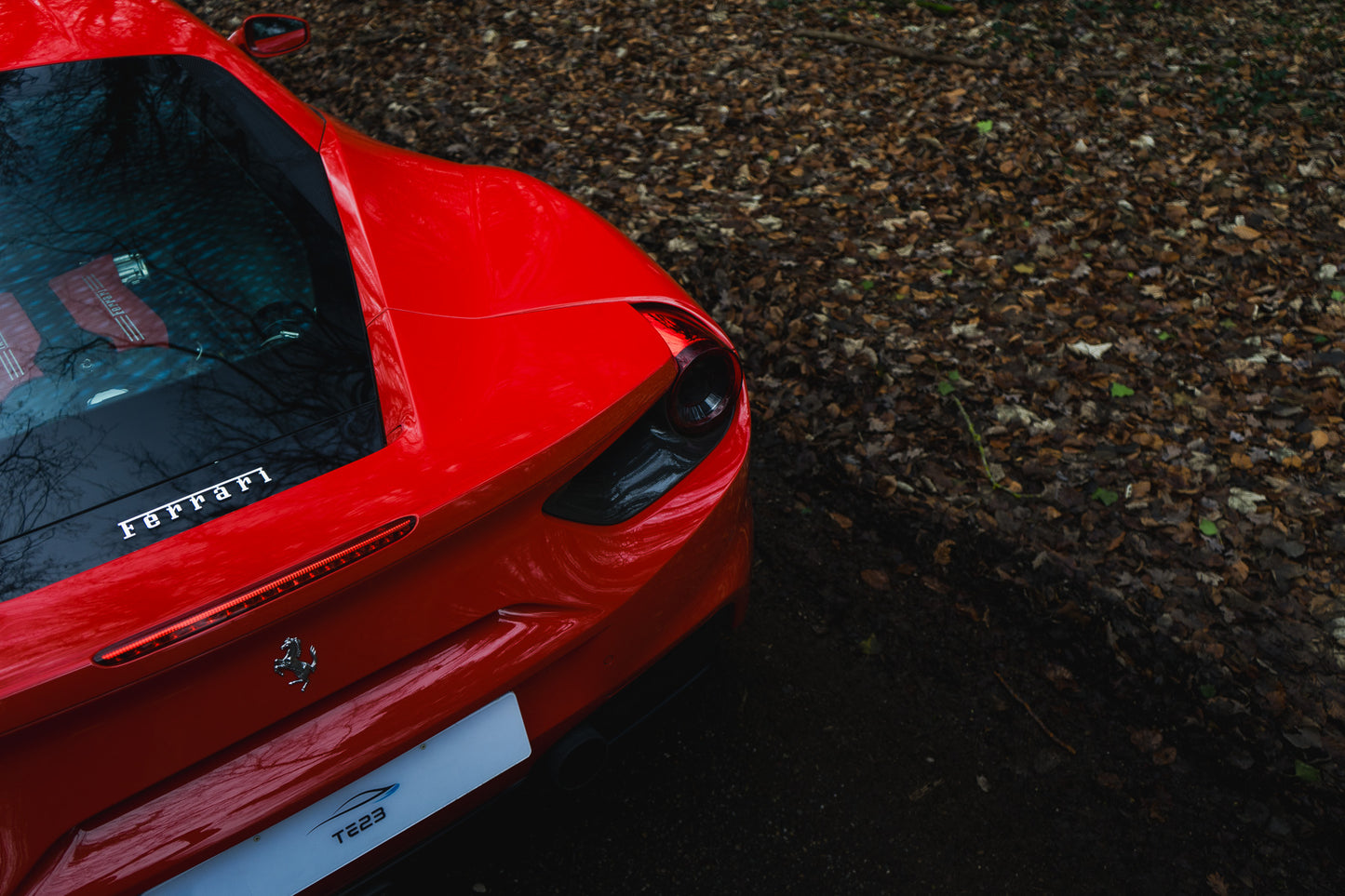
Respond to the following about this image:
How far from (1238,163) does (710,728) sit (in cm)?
403

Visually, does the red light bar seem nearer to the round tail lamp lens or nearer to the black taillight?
the black taillight

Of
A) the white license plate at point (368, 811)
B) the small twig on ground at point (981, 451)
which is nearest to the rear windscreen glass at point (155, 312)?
the white license plate at point (368, 811)

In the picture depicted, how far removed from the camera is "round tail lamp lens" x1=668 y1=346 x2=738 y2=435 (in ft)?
5.46

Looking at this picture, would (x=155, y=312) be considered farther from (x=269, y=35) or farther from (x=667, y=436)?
(x=269, y=35)

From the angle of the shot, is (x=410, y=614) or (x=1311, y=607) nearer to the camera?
(x=410, y=614)

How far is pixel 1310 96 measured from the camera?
4.78 meters

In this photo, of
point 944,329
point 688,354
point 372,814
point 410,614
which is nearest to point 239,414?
point 410,614

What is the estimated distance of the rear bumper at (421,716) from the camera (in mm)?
1164

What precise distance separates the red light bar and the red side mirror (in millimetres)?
2118

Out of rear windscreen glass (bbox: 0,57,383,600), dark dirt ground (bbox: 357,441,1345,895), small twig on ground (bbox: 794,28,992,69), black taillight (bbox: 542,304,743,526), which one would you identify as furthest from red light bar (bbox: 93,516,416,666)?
small twig on ground (bbox: 794,28,992,69)

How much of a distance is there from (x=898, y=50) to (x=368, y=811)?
203 inches

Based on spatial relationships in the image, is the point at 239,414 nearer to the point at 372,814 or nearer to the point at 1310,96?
the point at 372,814

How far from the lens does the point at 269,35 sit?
2771mm

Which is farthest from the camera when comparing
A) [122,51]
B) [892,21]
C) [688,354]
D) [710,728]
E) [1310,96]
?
[892,21]
